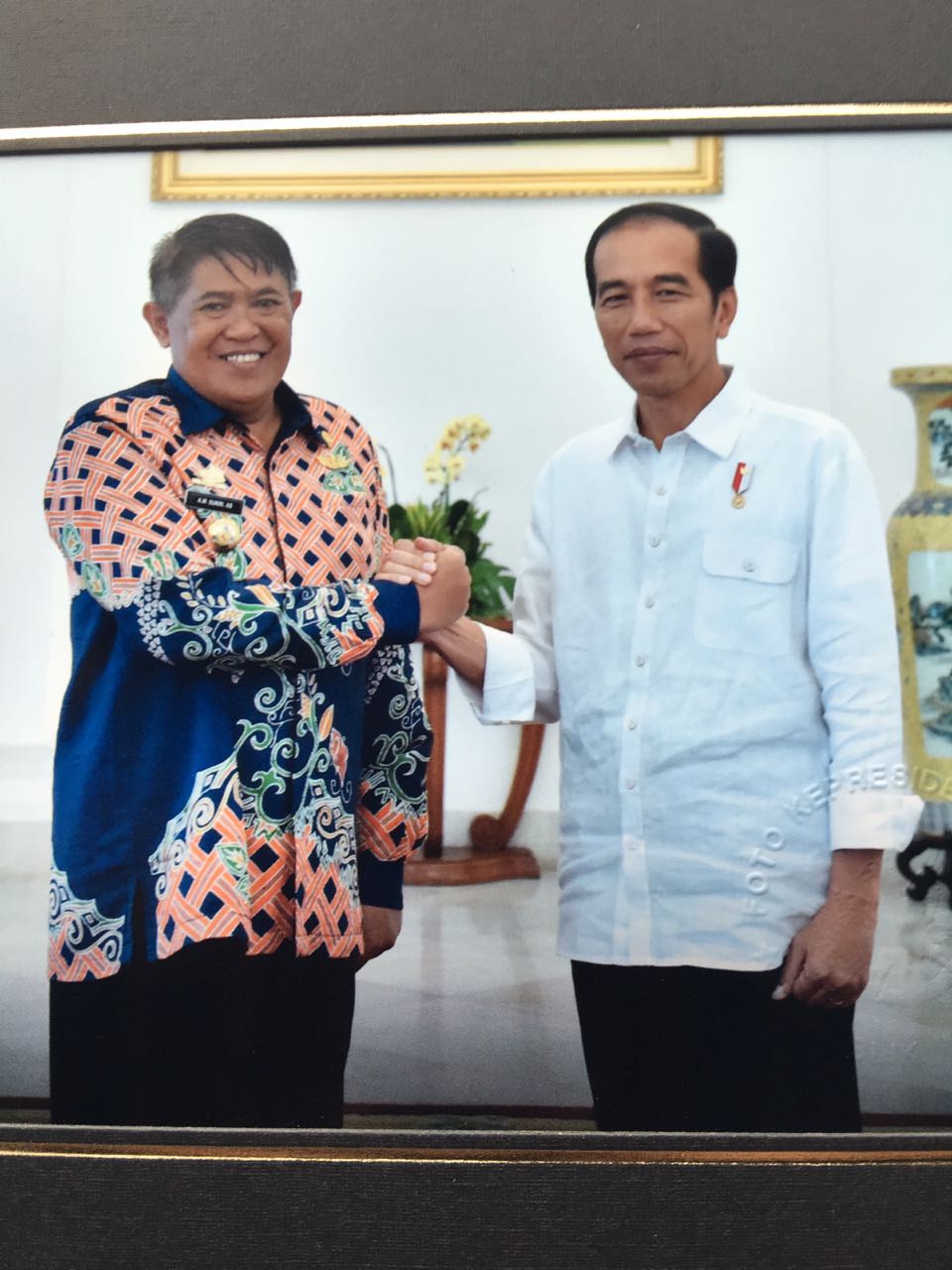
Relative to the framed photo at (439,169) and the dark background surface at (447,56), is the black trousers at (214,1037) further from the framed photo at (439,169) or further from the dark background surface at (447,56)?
the dark background surface at (447,56)

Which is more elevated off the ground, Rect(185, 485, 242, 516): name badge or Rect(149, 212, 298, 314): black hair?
Rect(149, 212, 298, 314): black hair

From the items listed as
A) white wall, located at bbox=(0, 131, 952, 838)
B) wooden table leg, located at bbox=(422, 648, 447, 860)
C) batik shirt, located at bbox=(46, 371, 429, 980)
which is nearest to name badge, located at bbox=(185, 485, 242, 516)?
batik shirt, located at bbox=(46, 371, 429, 980)

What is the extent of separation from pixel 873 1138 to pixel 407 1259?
0.54 meters

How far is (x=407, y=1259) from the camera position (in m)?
1.32

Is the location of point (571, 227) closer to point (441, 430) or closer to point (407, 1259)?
point (441, 430)

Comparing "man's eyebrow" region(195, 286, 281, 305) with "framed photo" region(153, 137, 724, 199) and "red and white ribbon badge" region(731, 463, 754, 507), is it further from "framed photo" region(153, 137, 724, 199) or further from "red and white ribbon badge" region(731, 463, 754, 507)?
"red and white ribbon badge" region(731, 463, 754, 507)

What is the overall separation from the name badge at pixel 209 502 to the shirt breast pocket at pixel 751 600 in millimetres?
544

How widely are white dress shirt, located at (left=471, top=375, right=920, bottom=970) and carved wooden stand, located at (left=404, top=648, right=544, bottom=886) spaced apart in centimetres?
5

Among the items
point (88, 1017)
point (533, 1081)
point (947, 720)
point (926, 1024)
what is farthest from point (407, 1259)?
point (947, 720)

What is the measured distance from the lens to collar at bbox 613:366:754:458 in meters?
1.36

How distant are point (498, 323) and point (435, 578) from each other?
1.01ft

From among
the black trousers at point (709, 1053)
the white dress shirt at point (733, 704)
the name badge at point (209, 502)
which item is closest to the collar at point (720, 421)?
the white dress shirt at point (733, 704)

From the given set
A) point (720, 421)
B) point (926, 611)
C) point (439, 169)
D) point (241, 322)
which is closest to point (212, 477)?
point (241, 322)

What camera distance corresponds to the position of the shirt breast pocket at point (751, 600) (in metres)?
1.33
